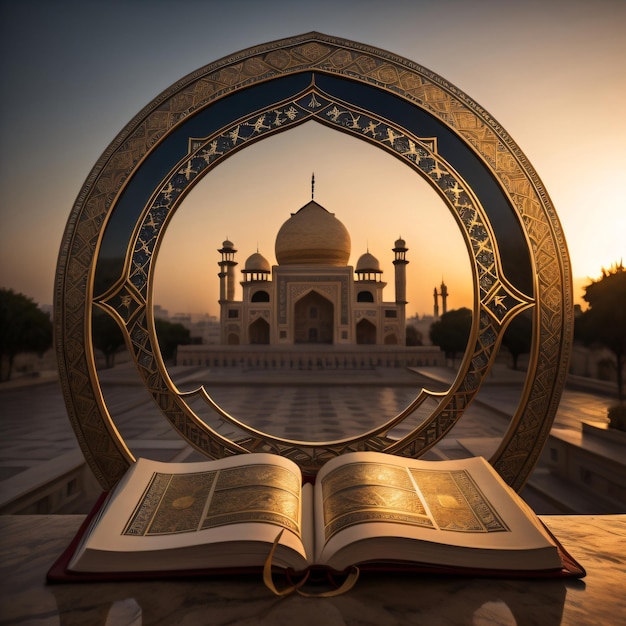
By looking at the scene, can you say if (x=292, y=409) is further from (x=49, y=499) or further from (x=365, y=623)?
(x=365, y=623)

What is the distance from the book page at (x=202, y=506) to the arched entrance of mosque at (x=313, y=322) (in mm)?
11856

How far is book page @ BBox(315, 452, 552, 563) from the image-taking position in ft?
2.94

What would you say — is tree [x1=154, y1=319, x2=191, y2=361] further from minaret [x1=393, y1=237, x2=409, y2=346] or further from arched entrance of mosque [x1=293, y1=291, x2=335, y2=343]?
minaret [x1=393, y1=237, x2=409, y2=346]

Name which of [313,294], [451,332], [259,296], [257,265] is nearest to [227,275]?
[257,265]

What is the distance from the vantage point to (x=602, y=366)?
722 cm

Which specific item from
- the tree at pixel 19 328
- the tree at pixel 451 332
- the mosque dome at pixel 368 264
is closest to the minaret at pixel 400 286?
the mosque dome at pixel 368 264

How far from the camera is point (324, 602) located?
0.80m

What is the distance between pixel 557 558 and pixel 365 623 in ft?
1.32

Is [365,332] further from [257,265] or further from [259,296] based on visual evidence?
[257,265]

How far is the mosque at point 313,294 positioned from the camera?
34.4 feet

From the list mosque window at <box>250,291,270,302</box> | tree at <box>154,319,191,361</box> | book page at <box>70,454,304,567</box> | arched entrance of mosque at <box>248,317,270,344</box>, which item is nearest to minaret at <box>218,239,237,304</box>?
mosque window at <box>250,291,270,302</box>

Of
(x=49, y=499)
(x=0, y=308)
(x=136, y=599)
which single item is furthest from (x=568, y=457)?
(x=0, y=308)

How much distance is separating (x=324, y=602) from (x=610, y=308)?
593 cm

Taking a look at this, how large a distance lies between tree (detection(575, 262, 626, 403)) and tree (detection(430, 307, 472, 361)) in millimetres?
2595
